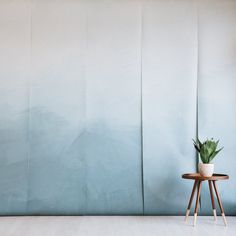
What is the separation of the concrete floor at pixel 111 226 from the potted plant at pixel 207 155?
1.74 feet

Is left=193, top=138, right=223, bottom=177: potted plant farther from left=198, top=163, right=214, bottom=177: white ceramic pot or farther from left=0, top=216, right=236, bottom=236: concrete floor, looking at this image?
left=0, top=216, right=236, bottom=236: concrete floor

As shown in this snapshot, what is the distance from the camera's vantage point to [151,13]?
4801 millimetres

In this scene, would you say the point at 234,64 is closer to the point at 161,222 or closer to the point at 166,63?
the point at 166,63

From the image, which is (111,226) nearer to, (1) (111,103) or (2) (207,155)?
(2) (207,155)

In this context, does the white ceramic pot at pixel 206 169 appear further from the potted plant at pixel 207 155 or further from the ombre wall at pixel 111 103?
the ombre wall at pixel 111 103

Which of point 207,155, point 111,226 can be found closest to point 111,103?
point 207,155

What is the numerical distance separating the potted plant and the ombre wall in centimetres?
40

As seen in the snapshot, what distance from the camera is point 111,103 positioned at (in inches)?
186

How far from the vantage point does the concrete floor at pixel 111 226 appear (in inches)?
149

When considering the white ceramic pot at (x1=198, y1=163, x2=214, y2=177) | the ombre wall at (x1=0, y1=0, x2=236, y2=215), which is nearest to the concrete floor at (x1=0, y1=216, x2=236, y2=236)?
the ombre wall at (x1=0, y1=0, x2=236, y2=215)

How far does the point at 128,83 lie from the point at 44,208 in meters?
1.70

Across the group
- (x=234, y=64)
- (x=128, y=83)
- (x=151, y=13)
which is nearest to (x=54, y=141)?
(x=128, y=83)

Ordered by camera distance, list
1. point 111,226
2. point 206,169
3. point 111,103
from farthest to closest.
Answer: point 111,103
point 206,169
point 111,226

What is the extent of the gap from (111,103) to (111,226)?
1.39 metres
